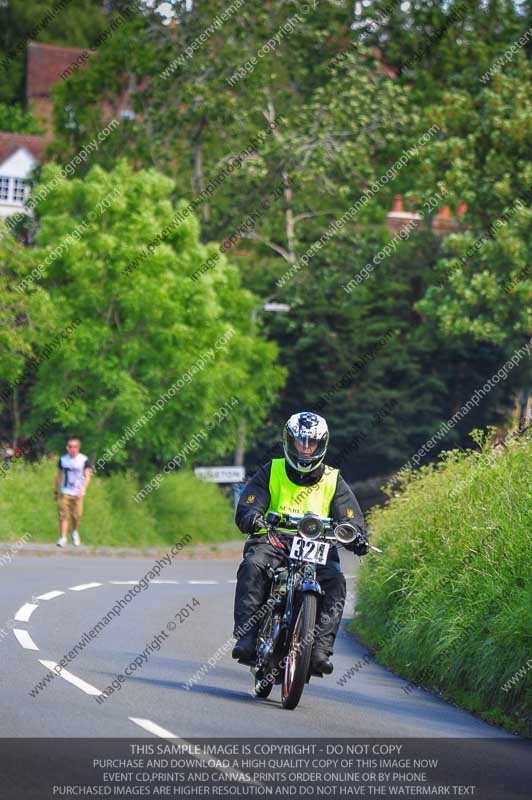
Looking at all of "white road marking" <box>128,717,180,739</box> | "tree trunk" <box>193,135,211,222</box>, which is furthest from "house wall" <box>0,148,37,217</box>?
"white road marking" <box>128,717,180,739</box>

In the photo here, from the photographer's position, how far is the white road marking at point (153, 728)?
8680 mm

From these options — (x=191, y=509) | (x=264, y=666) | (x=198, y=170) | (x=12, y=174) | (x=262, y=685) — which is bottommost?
(x=191, y=509)

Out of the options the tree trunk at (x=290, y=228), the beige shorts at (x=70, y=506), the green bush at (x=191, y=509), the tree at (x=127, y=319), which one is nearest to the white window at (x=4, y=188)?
the tree trunk at (x=290, y=228)

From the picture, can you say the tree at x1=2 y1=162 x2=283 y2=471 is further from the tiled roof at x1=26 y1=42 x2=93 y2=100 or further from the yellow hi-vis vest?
the tiled roof at x1=26 y1=42 x2=93 y2=100

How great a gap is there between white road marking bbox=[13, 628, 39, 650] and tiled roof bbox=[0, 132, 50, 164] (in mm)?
51818

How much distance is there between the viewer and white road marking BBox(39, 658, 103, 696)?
34.2 feet

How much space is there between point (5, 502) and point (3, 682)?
20871 millimetres

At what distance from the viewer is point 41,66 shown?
75375 mm

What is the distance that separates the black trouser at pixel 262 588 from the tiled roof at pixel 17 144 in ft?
181

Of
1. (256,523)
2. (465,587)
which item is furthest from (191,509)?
(256,523)

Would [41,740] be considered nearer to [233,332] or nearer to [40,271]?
[40,271]

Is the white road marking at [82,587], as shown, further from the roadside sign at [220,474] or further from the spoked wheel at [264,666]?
the roadside sign at [220,474]

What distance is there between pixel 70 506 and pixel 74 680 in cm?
1784

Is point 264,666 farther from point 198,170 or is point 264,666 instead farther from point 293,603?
point 198,170
